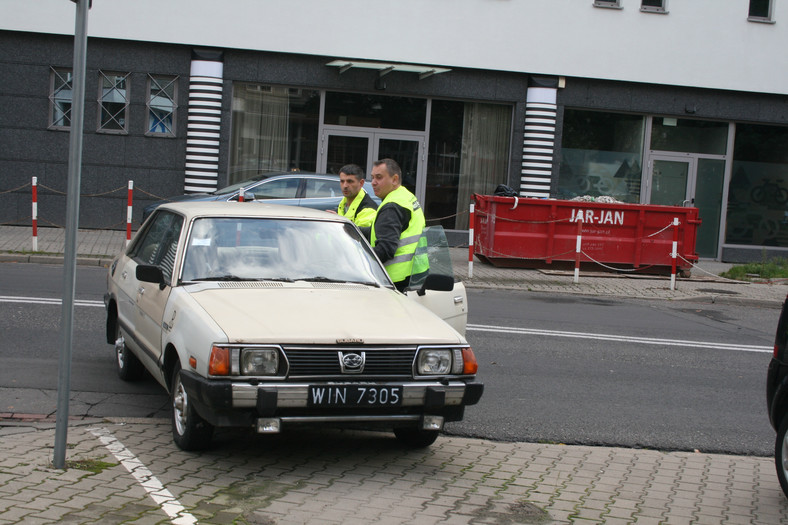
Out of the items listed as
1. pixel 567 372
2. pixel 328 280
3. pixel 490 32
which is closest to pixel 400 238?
pixel 328 280

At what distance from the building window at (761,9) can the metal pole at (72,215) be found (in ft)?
66.8

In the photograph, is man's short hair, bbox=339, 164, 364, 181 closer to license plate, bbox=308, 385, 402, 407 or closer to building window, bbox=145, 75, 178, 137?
license plate, bbox=308, 385, 402, 407

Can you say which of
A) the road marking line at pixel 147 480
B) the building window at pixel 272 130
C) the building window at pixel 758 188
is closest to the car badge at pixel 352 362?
the road marking line at pixel 147 480

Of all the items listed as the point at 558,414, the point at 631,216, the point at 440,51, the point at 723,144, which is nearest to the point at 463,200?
the point at 440,51

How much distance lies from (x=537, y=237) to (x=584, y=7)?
660cm

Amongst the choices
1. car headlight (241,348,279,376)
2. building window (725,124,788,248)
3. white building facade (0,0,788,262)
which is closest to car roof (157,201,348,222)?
car headlight (241,348,279,376)

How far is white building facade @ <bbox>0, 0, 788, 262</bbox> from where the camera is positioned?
19.8 m

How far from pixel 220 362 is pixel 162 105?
632 inches

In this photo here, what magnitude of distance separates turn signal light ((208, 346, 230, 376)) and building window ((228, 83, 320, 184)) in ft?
52.3

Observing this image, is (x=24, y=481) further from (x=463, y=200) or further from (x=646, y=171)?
(x=646, y=171)

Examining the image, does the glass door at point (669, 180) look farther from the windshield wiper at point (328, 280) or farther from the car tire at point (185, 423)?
the car tire at point (185, 423)

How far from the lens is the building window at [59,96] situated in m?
19.7

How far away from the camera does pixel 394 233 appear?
6.85 m

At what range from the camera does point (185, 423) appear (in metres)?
5.38
